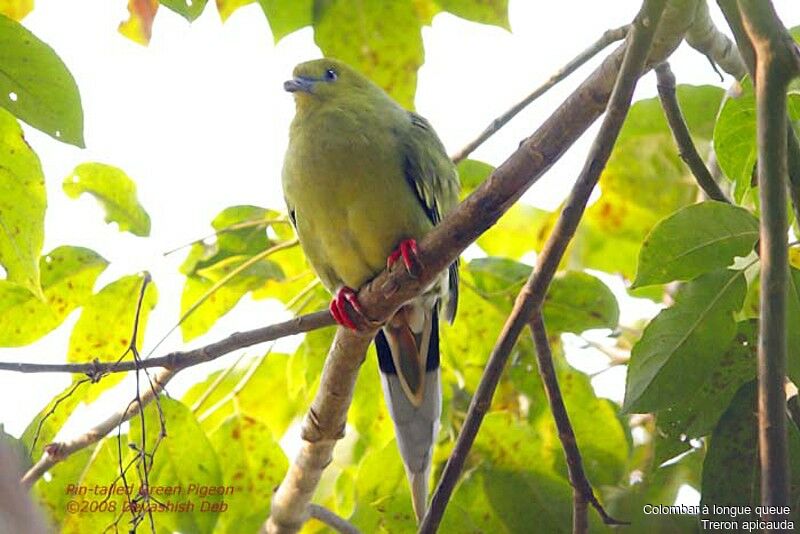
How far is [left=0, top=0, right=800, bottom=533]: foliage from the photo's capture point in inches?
93.7

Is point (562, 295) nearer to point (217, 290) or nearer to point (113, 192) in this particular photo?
point (217, 290)

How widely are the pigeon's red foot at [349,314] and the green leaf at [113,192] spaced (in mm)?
831

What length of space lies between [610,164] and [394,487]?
4.42 ft

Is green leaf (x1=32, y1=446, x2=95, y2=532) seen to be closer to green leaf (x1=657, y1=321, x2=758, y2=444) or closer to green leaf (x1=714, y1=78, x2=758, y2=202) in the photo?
green leaf (x1=657, y1=321, x2=758, y2=444)

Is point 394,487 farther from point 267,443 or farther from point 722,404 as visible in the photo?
point 722,404

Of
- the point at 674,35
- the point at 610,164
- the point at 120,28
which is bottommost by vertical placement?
the point at 674,35

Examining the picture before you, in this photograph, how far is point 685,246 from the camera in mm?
2361

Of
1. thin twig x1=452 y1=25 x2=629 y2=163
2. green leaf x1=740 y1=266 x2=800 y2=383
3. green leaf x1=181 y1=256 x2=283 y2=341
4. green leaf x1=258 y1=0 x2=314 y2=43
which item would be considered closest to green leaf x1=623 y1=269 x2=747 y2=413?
green leaf x1=740 y1=266 x2=800 y2=383

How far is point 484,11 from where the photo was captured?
2.98 m

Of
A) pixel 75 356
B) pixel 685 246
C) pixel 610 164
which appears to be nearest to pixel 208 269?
pixel 75 356

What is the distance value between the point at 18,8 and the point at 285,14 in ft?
2.31

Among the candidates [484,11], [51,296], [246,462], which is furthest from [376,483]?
[484,11]

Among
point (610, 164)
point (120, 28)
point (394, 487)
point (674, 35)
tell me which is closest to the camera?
point (674, 35)

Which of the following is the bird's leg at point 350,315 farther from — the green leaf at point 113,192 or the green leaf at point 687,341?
the green leaf at point 113,192
